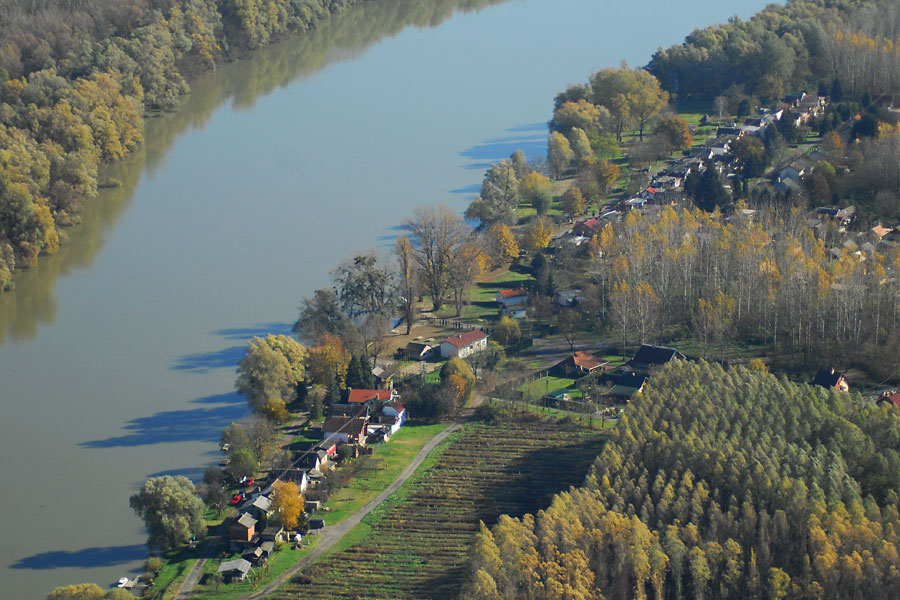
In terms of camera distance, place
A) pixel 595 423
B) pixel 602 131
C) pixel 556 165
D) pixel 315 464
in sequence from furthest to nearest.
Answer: pixel 602 131 < pixel 556 165 < pixel 595 423 < pixel 315 464

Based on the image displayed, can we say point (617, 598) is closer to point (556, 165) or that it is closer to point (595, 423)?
point (595, 423)

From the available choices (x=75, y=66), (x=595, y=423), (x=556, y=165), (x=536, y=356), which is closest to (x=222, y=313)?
(x=536, y=356)

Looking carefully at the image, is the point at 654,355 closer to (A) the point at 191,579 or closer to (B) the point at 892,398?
(B) the point at 892,398

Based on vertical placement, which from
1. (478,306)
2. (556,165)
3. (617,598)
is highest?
(556,165)

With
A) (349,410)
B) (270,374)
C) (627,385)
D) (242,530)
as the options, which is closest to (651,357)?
(627,385)

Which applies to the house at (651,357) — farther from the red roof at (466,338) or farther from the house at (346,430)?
the house at (346,430)

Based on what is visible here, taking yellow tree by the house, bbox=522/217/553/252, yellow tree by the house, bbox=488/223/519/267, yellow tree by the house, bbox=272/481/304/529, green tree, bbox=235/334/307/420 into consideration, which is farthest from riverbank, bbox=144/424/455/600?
yellow tree by the house, bbox=522/217/553/252
